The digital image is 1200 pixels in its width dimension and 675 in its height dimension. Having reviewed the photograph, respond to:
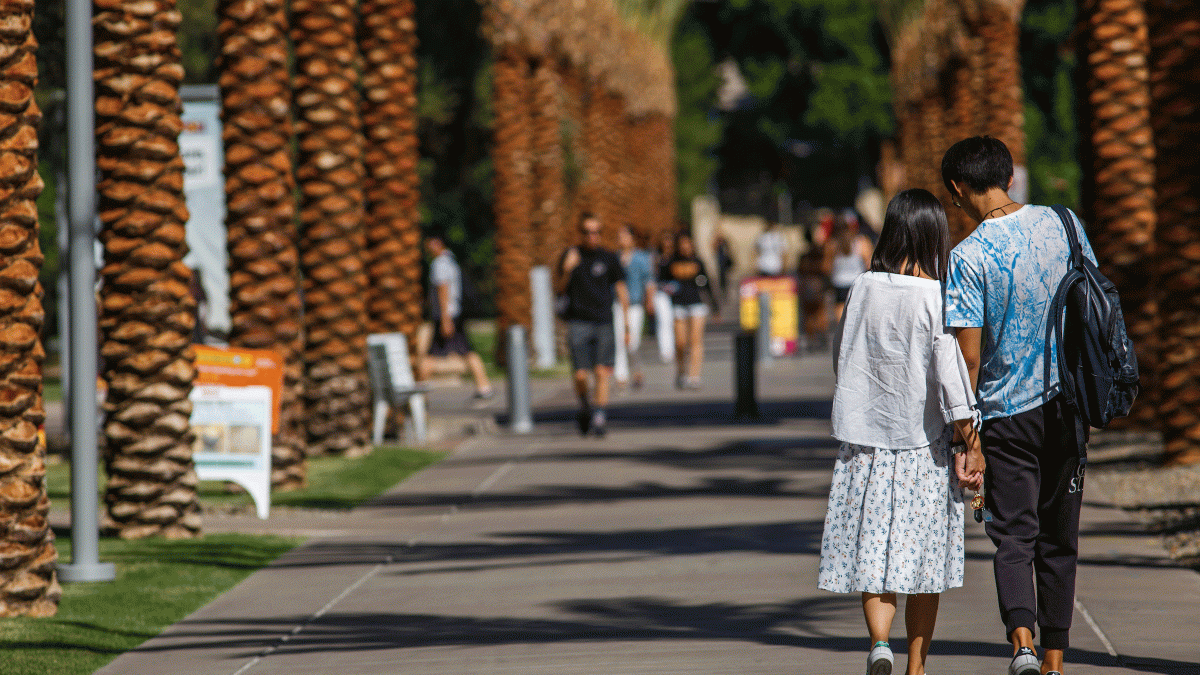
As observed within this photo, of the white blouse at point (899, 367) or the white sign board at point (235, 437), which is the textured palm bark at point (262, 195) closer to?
the white sign board at point (235, 437)

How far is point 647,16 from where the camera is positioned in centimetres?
5388

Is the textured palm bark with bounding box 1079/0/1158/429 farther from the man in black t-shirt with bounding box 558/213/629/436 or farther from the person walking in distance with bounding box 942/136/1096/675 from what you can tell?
the person walking in distance with bounding box 942/136/1096/675

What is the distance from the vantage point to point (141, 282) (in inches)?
401

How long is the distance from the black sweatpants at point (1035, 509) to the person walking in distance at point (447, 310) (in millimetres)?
13981

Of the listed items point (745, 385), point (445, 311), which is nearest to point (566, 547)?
point (745, 385)

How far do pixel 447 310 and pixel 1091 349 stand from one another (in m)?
14.4

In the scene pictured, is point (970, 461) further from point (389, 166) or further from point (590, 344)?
point (389, 166)

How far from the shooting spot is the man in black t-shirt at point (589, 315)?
1582cm

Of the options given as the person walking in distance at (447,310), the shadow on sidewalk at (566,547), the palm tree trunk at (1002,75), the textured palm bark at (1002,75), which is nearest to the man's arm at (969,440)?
the shadow on sidewalk at (566,547)

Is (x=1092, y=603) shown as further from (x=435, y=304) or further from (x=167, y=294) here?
(x=435, y=304)

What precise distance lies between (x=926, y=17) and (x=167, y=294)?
3407 cm

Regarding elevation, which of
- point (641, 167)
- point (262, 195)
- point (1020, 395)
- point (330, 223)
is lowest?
point (1020, 395)

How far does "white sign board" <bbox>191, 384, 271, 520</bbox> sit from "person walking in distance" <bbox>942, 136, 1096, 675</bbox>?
640 cm

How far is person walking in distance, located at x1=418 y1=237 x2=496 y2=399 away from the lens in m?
19.5
